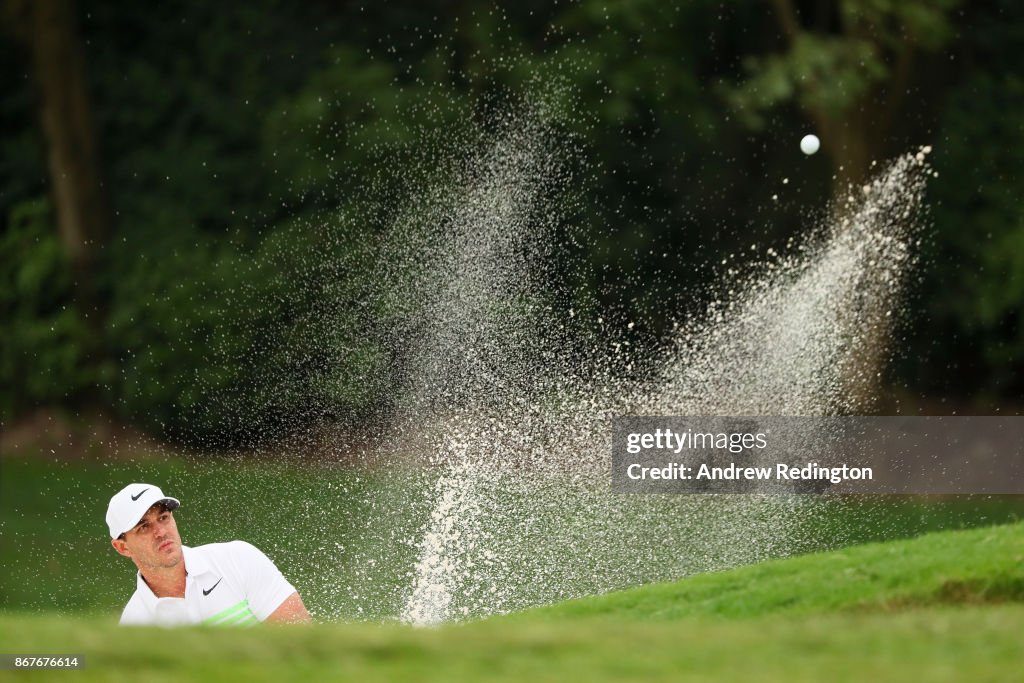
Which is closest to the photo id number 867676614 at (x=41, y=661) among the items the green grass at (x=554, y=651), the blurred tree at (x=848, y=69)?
the green grass at (x=554, y=651)

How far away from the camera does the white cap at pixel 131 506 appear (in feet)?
17.3

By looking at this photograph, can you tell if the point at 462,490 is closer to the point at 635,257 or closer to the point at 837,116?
the point at 635,257

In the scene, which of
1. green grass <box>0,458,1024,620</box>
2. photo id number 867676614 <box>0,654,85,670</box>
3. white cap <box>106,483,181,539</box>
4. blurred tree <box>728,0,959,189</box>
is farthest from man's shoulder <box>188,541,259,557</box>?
blurred tree <box>728,0,959,189</box>

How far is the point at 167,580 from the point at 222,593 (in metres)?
0.22

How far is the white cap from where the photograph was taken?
5.29 m

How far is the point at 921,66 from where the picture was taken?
41.4 feet

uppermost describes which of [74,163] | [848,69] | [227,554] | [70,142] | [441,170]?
[70,142]

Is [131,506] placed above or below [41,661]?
above

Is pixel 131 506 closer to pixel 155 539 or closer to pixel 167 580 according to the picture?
pixel 155 539

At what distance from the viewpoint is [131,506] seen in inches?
209

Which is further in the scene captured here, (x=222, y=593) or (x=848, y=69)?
(x=848, y=69)

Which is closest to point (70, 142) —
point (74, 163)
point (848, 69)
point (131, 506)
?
point (74, 163)

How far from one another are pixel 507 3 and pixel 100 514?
5616mm

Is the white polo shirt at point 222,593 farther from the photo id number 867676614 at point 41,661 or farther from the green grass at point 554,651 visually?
the photo id number 867676614 at point 41,661
